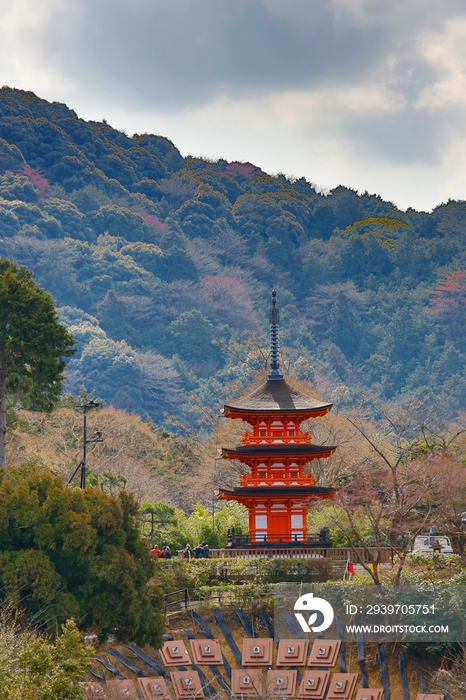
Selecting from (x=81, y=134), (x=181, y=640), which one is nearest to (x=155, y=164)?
(x=81, y=134)

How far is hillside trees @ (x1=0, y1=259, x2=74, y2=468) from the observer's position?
1585 inches

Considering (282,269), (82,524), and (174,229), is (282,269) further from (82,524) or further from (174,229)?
(82,524)

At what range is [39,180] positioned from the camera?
151625 mm

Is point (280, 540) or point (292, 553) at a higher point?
point (280, 540)

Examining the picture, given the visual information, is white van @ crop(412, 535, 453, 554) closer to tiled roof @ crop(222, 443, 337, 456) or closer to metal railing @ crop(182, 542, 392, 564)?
metal railing @ crop(182, 542, 392, 564)

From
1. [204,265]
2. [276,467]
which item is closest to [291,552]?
[276,467]

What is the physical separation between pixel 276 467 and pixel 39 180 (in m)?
118

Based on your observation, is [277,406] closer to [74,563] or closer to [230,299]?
[74,563]

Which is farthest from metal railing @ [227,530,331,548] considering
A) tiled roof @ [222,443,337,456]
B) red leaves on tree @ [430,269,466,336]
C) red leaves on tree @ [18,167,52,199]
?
red leaves on tree @ [18,167,52,199]

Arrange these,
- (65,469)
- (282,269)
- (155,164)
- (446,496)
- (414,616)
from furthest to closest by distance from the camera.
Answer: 1. (155,164)
2. (282,269)
3. (65,469)
4. (446,496)
5. (414,616)

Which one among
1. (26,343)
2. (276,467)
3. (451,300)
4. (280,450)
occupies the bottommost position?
(276,467)

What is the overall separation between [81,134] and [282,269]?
32.9 m

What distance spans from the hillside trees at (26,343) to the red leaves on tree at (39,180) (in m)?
111

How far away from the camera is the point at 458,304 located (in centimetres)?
13688
